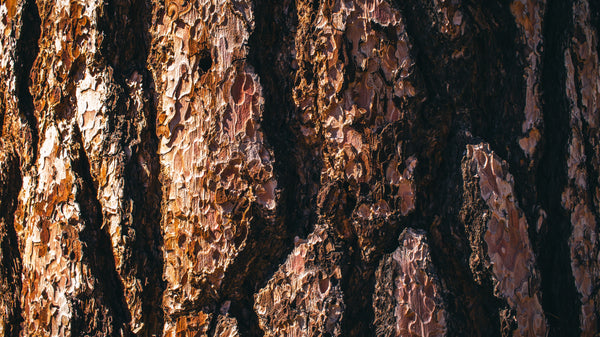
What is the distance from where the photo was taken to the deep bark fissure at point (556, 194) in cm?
82

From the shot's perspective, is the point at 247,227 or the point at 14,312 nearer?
the point at 247,227

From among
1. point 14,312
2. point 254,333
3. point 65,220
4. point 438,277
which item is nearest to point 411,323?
point 438,277

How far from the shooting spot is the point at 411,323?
75cm

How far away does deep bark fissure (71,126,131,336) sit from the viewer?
2.56 feet

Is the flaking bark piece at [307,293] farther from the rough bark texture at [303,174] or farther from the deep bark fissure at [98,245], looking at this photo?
the deep bark fissure at [98,245]

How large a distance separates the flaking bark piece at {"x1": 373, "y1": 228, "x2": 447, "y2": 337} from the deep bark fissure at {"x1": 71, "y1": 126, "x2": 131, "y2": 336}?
472mm

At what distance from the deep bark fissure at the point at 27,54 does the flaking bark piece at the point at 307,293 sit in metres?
0.54

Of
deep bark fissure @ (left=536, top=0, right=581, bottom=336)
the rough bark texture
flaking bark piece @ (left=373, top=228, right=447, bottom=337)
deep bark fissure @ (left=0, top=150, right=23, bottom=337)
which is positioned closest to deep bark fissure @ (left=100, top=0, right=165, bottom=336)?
the rough bark texture

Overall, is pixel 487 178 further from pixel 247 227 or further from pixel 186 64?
pixel 186 64

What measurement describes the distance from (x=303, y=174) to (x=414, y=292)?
0.28 metres

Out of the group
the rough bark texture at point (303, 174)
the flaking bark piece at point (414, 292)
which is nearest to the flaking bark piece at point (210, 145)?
the rough bark texture at point (303, 174)

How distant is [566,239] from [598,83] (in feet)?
0.99

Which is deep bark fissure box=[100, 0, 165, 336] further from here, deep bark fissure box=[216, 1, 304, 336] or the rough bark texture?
deep bark fissure box=[216, 1, 304, 336]

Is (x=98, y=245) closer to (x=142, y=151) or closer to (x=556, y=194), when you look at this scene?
(x=142, y=151)
